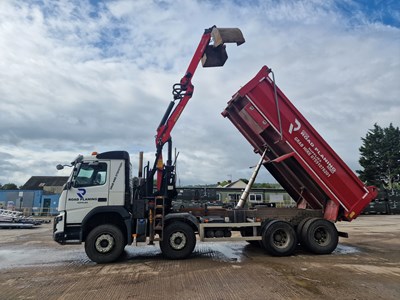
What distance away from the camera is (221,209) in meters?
9.08

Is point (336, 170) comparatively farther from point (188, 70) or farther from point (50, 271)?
point (50, 271)

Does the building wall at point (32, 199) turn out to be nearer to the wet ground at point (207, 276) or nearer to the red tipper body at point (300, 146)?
the wet ground at point (207, 276)

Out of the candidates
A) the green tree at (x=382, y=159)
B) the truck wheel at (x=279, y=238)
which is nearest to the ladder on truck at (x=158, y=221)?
the truck wheel at (x=279, y=238)

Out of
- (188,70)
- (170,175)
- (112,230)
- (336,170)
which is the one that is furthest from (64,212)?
(336,170)

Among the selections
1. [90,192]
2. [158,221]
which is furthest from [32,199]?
[158,221]

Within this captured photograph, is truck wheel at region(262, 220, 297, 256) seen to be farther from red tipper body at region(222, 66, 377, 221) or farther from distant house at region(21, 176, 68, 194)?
distant house at region(21, 176, 68, 194)

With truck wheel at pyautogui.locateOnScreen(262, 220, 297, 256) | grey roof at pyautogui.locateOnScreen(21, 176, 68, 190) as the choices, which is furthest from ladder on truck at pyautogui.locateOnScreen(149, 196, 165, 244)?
grey roof at pyautogui.locateOnScreen(21, 176, 68, 190)

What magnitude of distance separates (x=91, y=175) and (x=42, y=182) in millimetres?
47226

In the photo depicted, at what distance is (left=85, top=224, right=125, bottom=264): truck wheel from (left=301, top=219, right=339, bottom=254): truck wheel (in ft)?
16.6

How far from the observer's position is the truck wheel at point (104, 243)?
774 centimetres

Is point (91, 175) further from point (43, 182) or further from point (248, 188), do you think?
point (43, 182)

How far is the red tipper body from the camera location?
8.78 meters

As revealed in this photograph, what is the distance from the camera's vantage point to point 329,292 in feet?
17.6

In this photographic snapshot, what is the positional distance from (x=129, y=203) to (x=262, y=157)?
4.20 m
